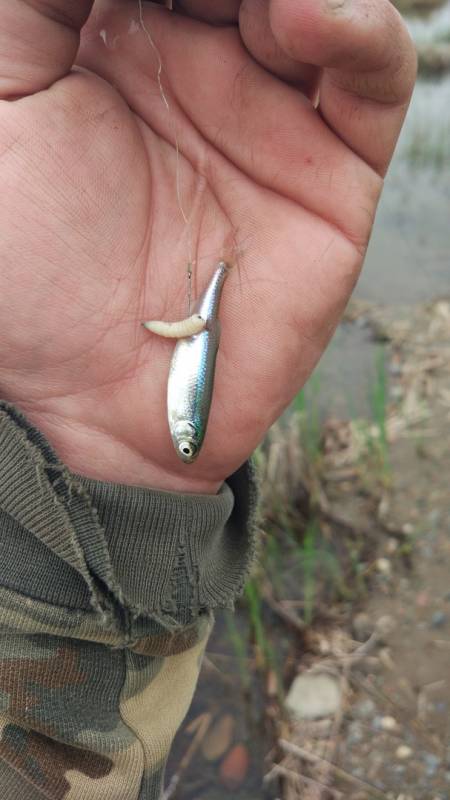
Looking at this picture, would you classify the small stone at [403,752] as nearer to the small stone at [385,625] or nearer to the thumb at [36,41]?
the small stone at [385,625]

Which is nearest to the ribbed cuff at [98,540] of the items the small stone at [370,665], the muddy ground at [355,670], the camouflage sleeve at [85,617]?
the camouflage sleeve at [85,617]

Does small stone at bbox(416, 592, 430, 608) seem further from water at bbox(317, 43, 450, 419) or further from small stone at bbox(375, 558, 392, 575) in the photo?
water at bbox(317, 43, 450, 419)

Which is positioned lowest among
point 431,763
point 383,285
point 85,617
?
point 383,285

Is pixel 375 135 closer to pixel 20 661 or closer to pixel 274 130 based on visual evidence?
pixel 274 130

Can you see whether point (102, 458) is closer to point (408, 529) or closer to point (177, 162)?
point (177, 162)

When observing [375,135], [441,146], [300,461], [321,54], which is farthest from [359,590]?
[441,146]

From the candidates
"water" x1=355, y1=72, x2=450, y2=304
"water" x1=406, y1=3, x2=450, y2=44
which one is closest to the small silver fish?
"water" x1=355, y1=72, x2=450, y2=304

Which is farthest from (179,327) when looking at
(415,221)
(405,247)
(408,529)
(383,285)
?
(415,221)
